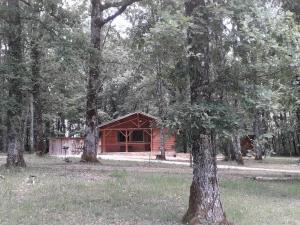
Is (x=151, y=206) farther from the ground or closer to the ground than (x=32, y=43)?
closer to the ground

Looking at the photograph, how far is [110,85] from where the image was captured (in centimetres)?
4666

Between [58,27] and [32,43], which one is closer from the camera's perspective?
[58,27]

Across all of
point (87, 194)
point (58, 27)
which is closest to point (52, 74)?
point (58, 27)

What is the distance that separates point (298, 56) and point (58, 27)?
32.4 ft

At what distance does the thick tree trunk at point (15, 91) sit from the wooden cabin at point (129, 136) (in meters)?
24.5

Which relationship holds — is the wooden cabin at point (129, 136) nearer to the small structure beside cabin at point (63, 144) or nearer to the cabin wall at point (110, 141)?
the cabin wall at point (110, 141)

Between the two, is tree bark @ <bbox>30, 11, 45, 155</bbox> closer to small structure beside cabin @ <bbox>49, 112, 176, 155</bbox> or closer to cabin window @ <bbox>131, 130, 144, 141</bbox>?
small structure beside cabin @ <bbox>49, 112, 176, 155</bbox>

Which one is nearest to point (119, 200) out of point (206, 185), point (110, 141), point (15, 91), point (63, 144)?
point (206, 185)

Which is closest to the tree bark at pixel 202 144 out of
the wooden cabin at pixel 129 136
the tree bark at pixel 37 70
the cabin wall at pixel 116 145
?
the tree bark at pixel 37 70

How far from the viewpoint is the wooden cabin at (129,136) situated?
136ft

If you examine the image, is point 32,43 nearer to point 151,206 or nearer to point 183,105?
point 151,206

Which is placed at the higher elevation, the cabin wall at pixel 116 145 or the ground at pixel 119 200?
the cabin wall at pixel 116 145

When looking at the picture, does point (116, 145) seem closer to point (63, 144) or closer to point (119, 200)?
point (63, 144)

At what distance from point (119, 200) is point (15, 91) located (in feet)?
24.3
